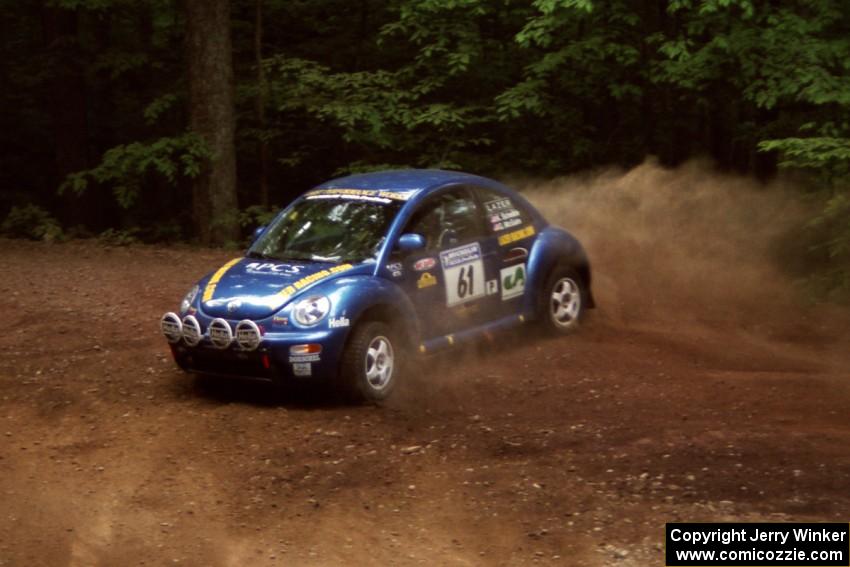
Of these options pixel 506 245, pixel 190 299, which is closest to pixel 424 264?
pixel 506 245

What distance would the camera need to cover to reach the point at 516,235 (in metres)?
12.0

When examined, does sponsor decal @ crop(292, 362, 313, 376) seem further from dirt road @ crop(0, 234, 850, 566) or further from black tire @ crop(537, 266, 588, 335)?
black tire @ crop(537, 266, 588, 335)

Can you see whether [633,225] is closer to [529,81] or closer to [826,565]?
[529,81]

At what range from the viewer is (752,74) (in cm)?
1620

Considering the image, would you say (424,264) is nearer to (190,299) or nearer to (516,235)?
(516,235)

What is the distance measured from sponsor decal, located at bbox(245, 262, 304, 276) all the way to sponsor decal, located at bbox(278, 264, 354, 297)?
191 millimetres

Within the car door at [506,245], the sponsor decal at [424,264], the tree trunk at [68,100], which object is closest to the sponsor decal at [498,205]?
the car door at [506,245]

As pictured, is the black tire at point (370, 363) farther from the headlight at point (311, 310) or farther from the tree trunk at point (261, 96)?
the tree trunk at point (261, 96)

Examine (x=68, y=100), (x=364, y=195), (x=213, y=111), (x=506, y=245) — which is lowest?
(x=506, y=245)

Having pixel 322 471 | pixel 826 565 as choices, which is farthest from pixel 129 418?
pixel 826 565

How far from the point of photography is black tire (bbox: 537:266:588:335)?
1225 centimetres

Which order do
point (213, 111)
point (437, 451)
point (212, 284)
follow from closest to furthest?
1. point (437, 451)
2. point (212, 284)
3. point (213, 111)

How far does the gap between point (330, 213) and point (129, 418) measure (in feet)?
8.69

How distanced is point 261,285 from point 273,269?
0.36 metres
